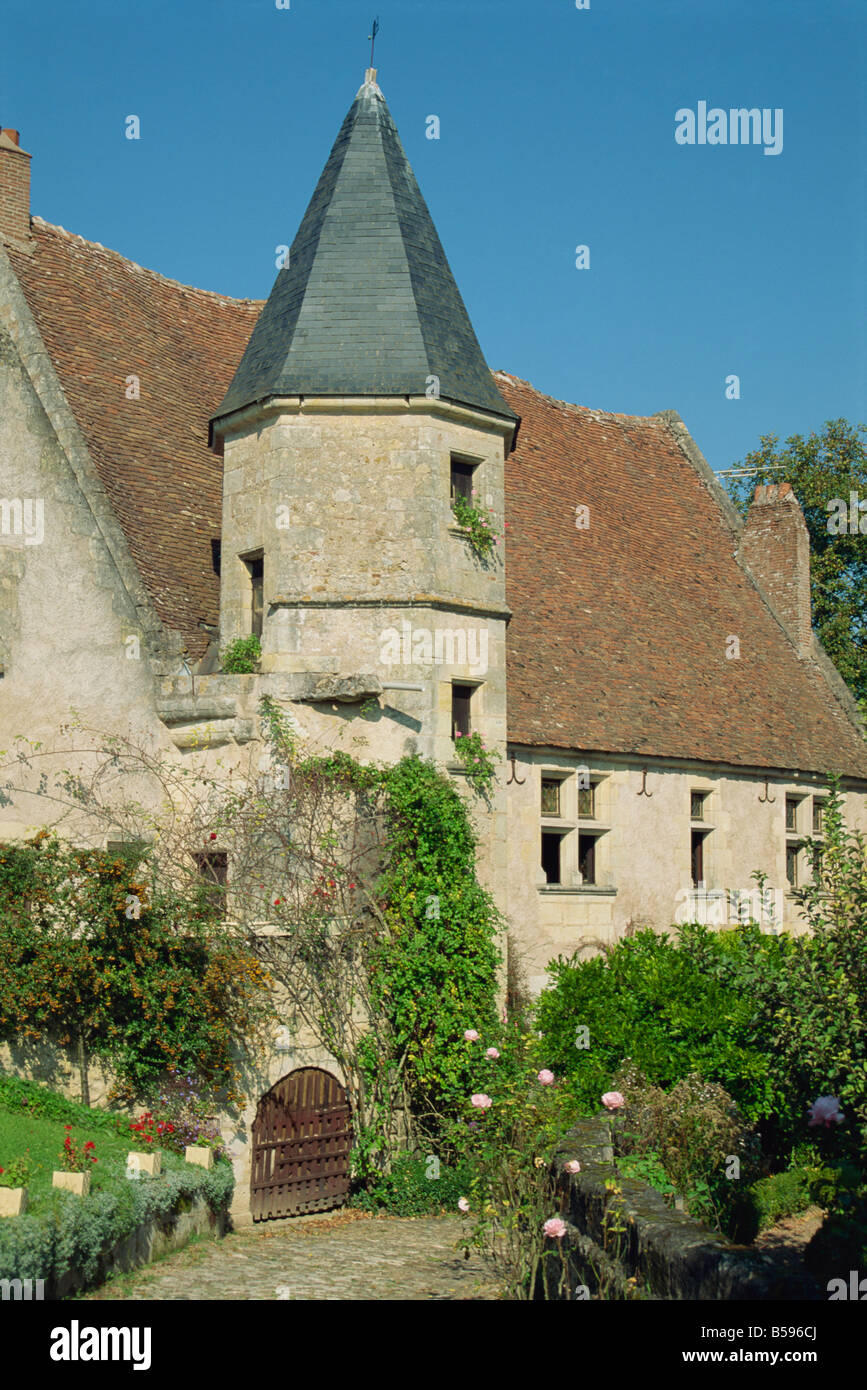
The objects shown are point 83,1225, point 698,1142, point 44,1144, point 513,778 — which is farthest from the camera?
point 513,778

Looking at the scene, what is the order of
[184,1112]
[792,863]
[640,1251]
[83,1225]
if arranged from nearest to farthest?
[640,1251]
[83,1225]
[184,1112]
[792,863]

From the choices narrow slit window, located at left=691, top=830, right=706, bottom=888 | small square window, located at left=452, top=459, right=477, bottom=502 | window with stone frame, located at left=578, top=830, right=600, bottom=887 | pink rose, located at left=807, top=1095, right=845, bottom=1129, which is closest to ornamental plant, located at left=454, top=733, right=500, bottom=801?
small square window, located at left=452, top=459, right=477, bottom=502

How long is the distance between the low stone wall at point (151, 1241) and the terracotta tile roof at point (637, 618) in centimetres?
626

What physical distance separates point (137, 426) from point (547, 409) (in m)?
7.94

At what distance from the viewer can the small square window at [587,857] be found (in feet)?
53.8

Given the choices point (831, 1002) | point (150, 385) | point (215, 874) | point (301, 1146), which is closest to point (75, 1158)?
point (301, 1146)

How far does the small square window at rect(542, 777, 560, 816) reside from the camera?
15867mm

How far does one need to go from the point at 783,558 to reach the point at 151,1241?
16413 millimetres

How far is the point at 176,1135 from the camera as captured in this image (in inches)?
440

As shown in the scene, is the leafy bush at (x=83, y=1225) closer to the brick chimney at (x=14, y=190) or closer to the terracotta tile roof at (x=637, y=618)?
the terracotta tile roof at (x=637, y=618)

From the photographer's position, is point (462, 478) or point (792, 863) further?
point (792, 863)

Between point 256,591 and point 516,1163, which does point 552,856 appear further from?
point 516,1163

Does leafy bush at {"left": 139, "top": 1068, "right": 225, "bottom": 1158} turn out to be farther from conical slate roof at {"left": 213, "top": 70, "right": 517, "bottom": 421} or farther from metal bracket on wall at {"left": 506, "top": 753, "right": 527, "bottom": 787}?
conical slate roof at {"left": 213, "top": 70, "right": 517, "bottom": 421}

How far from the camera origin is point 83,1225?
8.18 meters
